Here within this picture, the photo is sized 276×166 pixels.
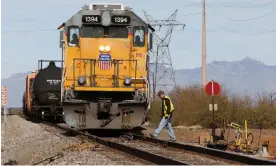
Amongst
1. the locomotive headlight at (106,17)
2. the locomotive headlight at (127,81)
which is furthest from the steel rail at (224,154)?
the locomotive headlight at (106,17)

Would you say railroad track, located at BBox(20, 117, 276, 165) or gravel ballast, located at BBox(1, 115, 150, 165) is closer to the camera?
railroad track, located at BBox(20, 117, 276, 165)

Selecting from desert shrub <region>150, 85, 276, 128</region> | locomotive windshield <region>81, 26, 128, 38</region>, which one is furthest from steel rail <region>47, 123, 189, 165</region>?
desert shrub <region>150, 85, 276, 128</region>

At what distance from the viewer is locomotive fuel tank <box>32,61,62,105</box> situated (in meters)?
26.5

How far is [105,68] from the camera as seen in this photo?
642 inches

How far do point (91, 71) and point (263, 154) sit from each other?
18.6 ft

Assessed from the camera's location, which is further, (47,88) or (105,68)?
(47,88)

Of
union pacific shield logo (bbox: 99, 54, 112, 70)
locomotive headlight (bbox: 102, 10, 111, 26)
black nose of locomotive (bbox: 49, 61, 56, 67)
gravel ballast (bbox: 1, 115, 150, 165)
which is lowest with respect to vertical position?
gravel ballast (bbox: 1, 115, 150, 165)

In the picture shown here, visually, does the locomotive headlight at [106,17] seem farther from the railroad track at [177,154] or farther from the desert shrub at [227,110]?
the desert shrub at [227,110]

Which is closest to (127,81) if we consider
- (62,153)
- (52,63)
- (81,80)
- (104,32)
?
(81,80)

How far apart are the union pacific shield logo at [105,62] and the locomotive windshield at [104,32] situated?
63 cm

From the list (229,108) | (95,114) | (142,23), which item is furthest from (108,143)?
(229,108)

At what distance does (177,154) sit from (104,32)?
6.17m

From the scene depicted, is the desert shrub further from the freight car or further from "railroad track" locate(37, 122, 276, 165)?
"railroad track" locate(37, 122, 276, 165)

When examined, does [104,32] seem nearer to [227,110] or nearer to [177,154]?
[177,154]
